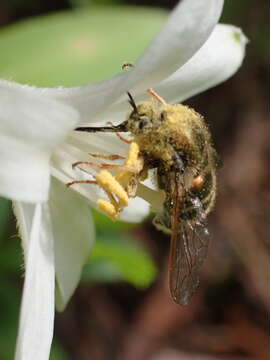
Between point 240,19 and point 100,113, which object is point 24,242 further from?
point 240,19

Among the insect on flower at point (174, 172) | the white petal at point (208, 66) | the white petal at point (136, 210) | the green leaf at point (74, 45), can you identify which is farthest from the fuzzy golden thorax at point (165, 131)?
the green leaf at point (74, 45)

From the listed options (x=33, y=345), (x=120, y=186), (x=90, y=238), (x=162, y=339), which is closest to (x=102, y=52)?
(x=90, y=238)

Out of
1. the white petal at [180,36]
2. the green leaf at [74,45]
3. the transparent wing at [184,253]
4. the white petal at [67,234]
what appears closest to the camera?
the white petal at [180,36]

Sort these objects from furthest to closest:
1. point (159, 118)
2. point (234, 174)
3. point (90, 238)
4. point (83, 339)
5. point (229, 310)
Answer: point (234, 174) → point (229, 310) → point (83, 339) → point (90, 238) → point (159, 118)

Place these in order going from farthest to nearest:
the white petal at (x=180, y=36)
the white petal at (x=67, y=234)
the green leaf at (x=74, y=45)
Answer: the green leaf at (x=74, y=45)
the white petal at (x=67, y=234)
the white petal at (x=180, y=36)

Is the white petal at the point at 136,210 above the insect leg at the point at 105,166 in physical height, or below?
below

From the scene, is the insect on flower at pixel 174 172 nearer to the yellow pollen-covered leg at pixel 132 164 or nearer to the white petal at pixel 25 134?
the yellow pollen-covered leg at pixel 132 164

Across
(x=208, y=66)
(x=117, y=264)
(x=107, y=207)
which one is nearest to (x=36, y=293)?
(x=107, y=207)
